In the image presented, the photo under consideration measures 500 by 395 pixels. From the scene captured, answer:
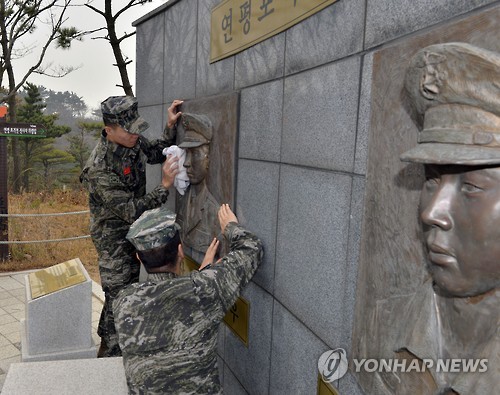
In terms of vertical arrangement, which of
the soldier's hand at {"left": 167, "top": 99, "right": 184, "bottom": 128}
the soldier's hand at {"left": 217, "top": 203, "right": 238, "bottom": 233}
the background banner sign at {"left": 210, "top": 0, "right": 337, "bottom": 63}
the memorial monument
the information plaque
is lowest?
the memorial monument

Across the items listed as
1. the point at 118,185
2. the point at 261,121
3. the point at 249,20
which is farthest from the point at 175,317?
the point at 118,185

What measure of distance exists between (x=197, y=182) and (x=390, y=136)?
6.73 feet

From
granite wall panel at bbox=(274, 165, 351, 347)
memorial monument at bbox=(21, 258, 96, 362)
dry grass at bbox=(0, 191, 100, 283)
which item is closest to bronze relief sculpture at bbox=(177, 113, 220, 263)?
granite wall panel at bbox=(274, 165, 351, 347)

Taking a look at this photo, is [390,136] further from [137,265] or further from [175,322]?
[137,265]

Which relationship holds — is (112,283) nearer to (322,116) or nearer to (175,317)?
(175,317)

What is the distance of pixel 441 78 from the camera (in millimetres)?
1122

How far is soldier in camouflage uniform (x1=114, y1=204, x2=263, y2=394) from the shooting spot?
7.14 feet

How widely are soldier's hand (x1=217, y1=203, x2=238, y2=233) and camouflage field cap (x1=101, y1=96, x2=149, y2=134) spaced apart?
132 cm

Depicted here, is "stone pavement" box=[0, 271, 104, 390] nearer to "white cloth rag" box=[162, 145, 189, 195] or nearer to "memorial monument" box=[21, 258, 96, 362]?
"memorial monument" box=[21, 258, 96, 362]

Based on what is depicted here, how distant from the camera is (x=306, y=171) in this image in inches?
83.3

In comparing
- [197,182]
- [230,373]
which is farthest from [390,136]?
[230,373]

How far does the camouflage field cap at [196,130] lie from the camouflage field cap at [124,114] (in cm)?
54

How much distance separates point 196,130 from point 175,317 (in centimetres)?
151

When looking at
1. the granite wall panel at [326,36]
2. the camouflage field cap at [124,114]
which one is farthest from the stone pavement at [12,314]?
the granite wall panel at [326,36]
